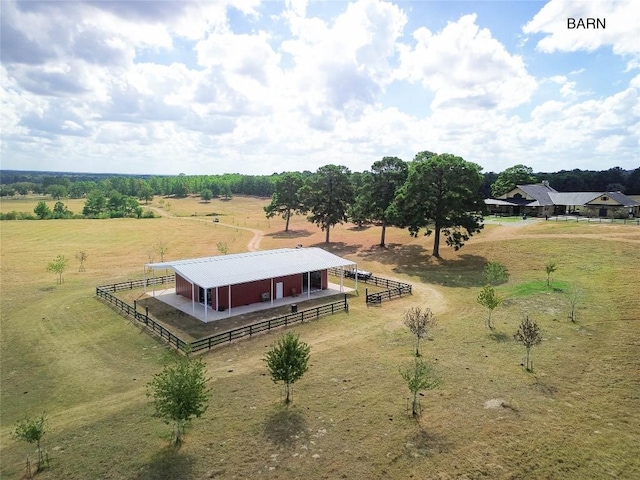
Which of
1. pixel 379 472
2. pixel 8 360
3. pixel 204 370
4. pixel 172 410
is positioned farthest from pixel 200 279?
pixel 379 472

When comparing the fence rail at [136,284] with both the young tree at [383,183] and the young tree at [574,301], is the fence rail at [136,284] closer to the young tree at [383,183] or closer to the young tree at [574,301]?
the young tree at [383,183]

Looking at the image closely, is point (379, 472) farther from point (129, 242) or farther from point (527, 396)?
point (129, 242)

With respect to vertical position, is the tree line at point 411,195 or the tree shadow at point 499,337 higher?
the tree line at point 411,195

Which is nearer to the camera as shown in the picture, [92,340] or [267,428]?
[267,428]

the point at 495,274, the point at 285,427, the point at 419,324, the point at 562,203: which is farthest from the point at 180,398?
the point at 562,203

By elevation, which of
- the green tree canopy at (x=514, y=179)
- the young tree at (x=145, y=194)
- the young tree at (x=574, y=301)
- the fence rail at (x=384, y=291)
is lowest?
the fence rail at (x=384, y=291)

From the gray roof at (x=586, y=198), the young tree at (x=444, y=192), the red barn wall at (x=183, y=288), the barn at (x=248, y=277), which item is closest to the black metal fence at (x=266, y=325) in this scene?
the barn at (x=248, y=277)

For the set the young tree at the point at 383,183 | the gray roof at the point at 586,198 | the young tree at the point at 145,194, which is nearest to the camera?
the young tree at the point at 383,183

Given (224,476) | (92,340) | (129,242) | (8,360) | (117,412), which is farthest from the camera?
(129,242)
